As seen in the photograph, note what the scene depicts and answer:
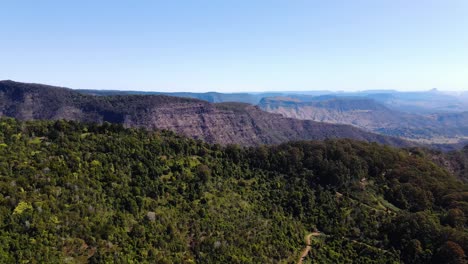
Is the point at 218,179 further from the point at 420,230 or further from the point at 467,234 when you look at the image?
the point at 467,234

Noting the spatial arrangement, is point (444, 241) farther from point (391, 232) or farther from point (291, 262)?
point (291, 262)

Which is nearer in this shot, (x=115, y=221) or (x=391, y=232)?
(x=115, y=221)

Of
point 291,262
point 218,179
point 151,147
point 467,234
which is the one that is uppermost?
point 151,147

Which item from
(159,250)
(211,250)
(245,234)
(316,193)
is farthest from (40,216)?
(316,193)

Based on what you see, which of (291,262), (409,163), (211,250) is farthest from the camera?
(409,163)

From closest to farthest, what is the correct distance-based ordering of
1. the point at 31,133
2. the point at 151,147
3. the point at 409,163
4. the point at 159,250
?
1. the point at 159,250
2. the point at 31,133
3. the point at 151,147
4. the point at 409,163

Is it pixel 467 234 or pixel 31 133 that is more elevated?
pixel 31 133

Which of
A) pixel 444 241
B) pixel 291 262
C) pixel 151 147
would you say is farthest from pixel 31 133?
pixel 444 241
